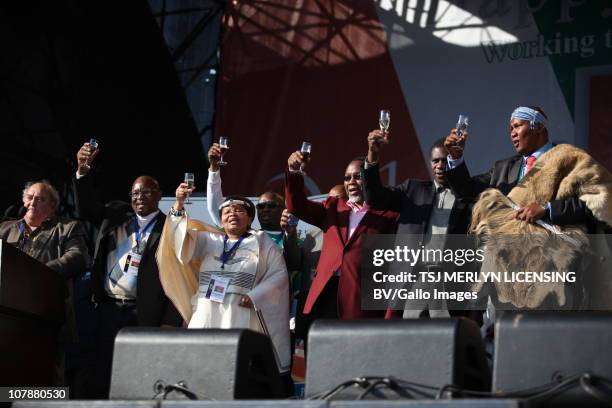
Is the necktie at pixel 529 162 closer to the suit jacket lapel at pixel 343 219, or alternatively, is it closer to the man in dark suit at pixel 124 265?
the suit jacket lapel at pixel 343 219

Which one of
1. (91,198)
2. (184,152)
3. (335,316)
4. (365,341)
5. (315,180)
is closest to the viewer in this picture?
(365,341)

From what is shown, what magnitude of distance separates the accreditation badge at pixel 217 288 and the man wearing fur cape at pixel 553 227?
136cm

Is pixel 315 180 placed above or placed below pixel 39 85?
below

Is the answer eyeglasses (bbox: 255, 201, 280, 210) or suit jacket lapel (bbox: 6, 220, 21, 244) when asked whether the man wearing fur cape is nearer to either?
eyeglasses (bbox: 255, 201, 280, 210)

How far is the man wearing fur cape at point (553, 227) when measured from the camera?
4.37 m

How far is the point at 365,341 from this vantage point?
3.29 metres

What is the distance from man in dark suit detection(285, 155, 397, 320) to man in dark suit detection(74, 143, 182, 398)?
2.90 feet

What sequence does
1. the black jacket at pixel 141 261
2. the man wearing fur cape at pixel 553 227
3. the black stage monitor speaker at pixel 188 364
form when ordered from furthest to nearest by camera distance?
the black jacket at pixel 141 261
the man wearing fur cape at pixel 553 227
the black stage monitor speaker at pixel 188 364

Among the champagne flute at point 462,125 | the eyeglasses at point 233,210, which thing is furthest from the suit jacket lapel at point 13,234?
the champagne flute at point 462,125

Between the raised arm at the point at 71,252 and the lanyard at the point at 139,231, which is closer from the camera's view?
the raised arm at the point at 71,252

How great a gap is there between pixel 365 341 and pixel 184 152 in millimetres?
6643

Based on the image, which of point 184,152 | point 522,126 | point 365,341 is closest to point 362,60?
point 184,152

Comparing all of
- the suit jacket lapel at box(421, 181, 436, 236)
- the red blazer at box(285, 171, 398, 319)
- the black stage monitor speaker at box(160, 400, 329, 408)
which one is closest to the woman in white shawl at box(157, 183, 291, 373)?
the red blazer at box(285, 171, 398, 319)

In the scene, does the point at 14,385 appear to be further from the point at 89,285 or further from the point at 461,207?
the point at 461,207
